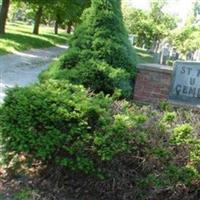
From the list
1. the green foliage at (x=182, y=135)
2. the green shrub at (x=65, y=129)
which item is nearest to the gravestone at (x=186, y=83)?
the green shrub at (x=65, y=129)

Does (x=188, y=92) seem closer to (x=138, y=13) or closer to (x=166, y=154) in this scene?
(x=166, y=154)

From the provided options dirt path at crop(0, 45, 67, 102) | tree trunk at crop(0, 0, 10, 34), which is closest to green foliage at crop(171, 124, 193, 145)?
dirt path at crop(0, 45, 67, 102)

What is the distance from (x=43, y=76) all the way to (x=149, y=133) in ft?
9.21

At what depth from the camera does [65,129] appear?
5.06m

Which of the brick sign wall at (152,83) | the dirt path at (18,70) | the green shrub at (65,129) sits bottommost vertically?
the dirt path at (18,70)

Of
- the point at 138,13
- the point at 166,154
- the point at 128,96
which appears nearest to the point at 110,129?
the point at 166,154

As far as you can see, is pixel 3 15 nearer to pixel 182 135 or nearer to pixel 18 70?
pixel 18 70

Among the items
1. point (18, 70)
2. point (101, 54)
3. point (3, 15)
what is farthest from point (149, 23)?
point (101, 54)

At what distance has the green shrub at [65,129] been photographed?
4906 mm

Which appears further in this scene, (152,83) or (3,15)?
(3,15)

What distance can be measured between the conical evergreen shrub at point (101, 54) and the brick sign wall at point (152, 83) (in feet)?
0.49

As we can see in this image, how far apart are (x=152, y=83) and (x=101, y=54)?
83 centimetres

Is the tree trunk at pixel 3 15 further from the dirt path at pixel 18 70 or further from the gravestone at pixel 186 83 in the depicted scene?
the gravestone at pixel 186 83

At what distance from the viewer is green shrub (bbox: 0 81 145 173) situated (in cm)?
491
